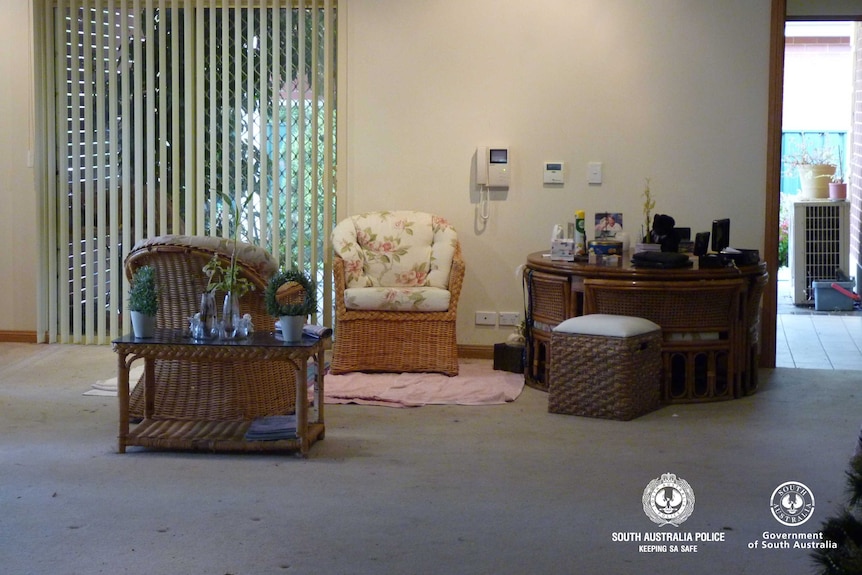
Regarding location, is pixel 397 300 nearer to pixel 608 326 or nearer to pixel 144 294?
pixel 608 326

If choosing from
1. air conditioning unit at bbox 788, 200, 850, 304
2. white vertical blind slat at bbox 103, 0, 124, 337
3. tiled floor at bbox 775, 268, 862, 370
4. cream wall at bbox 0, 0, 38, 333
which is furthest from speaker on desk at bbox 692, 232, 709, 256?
cream wall at bbox 0, 0, 38, 333

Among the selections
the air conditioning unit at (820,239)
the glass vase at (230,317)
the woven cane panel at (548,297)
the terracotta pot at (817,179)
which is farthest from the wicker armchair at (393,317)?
the terracotta pot at (817,179)

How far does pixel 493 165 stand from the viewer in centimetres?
634

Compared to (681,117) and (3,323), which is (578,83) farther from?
(3,323)

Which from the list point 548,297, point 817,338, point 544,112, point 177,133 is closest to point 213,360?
point 548,297

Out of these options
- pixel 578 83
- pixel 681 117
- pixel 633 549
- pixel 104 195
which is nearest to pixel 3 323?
pixel 104 195

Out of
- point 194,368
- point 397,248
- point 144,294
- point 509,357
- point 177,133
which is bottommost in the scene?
point 509,357

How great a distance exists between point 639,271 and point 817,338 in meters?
2.74

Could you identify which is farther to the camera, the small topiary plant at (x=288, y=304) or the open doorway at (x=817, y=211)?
the open doorway at (x=817, y=211)

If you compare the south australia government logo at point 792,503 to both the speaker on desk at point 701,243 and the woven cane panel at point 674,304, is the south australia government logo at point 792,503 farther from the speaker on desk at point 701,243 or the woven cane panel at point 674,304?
the speaker on desk at point 701,243

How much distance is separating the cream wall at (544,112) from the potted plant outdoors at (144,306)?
229 cm

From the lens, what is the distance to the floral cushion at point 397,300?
19.1 ft

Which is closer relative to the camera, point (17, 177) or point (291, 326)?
point (291, 326)

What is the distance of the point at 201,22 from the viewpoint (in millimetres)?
6535
